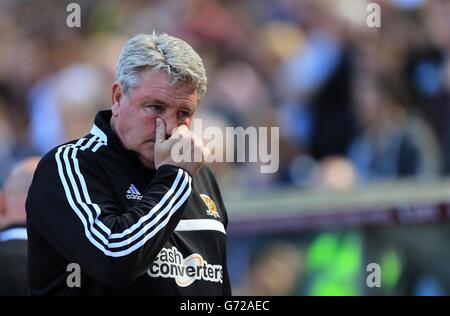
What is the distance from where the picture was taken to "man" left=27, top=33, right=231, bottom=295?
3.12 meters

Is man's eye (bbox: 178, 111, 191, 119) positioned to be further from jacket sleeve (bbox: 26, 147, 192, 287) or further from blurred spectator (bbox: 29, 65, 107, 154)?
blurred spectator (bbox: 29, 65, 107, 154)

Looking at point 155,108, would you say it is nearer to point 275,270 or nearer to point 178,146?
point 178,146

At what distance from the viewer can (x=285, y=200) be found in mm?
6961

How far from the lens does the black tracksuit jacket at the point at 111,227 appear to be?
10.2 ft

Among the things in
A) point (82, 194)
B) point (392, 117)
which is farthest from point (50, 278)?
point (392, 117)

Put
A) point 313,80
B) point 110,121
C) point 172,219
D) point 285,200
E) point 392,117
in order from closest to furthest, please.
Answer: point 172,219
point 110,121
point 285,200
point 392,117
point 313,80

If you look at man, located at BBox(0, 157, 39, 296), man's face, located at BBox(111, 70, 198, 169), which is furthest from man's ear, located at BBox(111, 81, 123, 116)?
man, located at BBox(0, 157, 39, 296)

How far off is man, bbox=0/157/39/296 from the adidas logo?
0.94 m

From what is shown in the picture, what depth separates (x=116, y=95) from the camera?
3.46m

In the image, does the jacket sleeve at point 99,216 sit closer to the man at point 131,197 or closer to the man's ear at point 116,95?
the man at point 131,197

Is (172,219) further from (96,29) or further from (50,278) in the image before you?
(96,29)

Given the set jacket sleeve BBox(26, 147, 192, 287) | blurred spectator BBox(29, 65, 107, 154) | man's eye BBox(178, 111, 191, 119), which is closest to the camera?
jacket sleeve BBox(26, 147, 192, 287)

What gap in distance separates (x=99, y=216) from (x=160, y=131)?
37 centimetres
